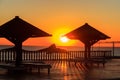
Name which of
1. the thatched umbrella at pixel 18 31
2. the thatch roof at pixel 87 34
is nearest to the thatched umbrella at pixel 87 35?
the thatch roof at pixel 87 34

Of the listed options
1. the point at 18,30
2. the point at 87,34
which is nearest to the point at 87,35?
the point at 87,34

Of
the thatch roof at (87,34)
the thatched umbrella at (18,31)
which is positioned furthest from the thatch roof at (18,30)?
the thatch roof at (87,34)

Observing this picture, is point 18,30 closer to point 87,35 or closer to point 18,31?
point 18,31

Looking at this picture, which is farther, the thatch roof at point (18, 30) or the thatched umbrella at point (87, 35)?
the thatched umbrella at point (87, 35)

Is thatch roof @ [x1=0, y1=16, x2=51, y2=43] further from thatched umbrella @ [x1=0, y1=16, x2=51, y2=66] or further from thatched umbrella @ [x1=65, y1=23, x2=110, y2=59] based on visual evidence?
thatched umbrella @ [x1=65, y1=23, x2=110, y2=59]

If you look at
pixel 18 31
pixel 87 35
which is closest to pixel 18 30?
pixel 18 31

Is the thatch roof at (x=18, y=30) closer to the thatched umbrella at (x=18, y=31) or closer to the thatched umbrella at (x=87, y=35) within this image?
the thatched umbrella at (x=18, y=31)

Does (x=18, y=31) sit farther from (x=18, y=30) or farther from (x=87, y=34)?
(x=87, y=34)

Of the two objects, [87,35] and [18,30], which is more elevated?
[18,30]

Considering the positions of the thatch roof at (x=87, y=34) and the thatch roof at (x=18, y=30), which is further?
the thatch roof at (x=87, y=34)

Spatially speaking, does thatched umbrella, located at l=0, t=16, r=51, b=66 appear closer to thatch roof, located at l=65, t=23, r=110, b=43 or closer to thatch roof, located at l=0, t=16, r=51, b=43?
thatch roof, located at l=0, t=16, r=51, b=43

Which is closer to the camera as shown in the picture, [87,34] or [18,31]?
[18,31]

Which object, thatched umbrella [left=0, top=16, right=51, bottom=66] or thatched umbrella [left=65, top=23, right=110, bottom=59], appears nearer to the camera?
thatched umbrella [left=0, top=16, right=51, bottom=66]

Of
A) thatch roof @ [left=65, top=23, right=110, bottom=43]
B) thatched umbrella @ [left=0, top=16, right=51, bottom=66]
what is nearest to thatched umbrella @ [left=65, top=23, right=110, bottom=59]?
thatch roof @ [left=65, top=23, right=110, bottom=43]
